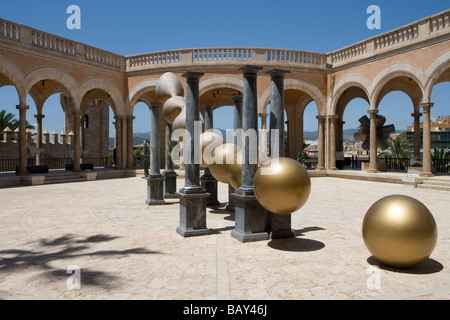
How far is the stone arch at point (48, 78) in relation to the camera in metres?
16.2

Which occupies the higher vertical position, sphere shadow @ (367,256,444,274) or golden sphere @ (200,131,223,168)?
golden sphere @ (200,131,223,168)

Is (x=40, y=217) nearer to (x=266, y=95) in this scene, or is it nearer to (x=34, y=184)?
(x=34, y=184)

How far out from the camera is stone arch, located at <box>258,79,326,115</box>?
20.0 meters

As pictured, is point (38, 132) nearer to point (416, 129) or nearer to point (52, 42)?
point (52, 42)

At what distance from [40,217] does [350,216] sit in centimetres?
792

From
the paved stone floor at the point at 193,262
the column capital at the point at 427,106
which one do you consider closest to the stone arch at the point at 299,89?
the column capital at the point at 427,106

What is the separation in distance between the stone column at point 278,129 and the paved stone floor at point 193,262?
0.32 m

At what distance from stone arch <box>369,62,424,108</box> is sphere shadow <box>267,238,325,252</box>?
1271 centimetres

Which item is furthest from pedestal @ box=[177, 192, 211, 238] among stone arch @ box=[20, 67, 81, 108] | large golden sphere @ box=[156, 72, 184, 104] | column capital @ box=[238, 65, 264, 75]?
stone arch @ box=[20, 67, 81, 108]

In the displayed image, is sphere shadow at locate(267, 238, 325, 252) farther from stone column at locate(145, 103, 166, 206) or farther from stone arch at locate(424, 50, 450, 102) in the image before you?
stone arch at locate(424, 50, 450, 102)

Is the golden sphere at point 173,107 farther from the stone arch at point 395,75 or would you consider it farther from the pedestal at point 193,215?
the stone arch at point 395,75

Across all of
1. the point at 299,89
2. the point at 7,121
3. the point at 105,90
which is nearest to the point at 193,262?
the point at 299,89

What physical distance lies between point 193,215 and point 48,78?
14433 millimetres
